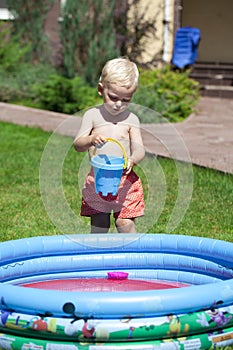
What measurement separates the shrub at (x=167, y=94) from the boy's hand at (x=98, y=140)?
6.64 metres

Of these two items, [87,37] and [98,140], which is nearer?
[98,140]

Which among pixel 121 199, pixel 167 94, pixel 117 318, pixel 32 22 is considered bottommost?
pixel 167 94

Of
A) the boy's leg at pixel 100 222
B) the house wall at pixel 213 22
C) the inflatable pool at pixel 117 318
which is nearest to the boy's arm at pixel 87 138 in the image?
the boy's leg at pixel 100 222

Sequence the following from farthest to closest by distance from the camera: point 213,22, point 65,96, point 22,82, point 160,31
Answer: point 213,22 < point 160,31 < point 22,82 < point 65,96

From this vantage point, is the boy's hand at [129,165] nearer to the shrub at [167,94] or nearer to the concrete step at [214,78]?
the shrub at [167,94]

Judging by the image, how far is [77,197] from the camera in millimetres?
6410

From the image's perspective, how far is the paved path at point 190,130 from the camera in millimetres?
8030

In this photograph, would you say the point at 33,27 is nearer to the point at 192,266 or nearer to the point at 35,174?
the point at 35,174

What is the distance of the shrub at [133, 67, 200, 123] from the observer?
11109mm

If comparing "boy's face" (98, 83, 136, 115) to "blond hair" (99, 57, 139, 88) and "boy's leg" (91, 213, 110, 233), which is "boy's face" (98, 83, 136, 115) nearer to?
"blond hair" (99, 57, 139, 88)

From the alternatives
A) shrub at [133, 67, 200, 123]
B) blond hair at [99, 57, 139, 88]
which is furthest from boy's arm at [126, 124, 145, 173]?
shrub at [133, 67, 200, 123]

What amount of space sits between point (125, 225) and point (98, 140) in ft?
2.06

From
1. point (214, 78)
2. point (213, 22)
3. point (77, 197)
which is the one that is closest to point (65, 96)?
point (214, 78)

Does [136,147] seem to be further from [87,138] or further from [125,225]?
[125,225]
